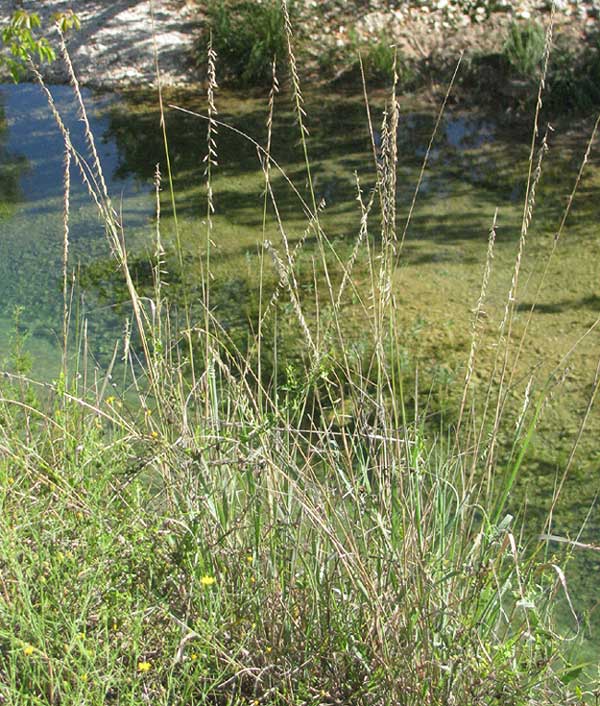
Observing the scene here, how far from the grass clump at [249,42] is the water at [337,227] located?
15.0 inches

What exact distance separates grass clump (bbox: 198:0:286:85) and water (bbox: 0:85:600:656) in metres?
0.38

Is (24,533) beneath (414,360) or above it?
above

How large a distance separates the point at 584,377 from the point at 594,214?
65.8 inches

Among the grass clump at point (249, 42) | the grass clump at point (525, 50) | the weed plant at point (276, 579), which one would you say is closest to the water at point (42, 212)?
the grass clump at point (249, 42)

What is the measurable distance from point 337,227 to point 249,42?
280 cm

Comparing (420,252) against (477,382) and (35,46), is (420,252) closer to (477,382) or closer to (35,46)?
(477,382)

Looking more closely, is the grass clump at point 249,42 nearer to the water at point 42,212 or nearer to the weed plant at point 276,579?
the water at point 42,212

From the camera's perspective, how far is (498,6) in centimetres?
771

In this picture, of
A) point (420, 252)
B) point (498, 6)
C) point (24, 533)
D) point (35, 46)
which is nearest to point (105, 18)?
point (498, 6)

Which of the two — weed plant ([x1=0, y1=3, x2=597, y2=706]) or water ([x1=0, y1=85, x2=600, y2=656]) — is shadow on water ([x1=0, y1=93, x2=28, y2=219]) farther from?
weed plant ([x1=0, y1=3, x2=597, y2=706])

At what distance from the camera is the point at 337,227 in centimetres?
542

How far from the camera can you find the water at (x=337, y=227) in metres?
4.25

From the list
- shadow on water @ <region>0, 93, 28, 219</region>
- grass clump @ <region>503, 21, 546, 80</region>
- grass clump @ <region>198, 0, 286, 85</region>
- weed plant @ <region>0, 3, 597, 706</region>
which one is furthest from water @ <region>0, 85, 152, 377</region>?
grass clump @ <region>503, 21, 546, 80</region>

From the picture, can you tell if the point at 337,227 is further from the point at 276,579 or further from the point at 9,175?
the point at 276,579
